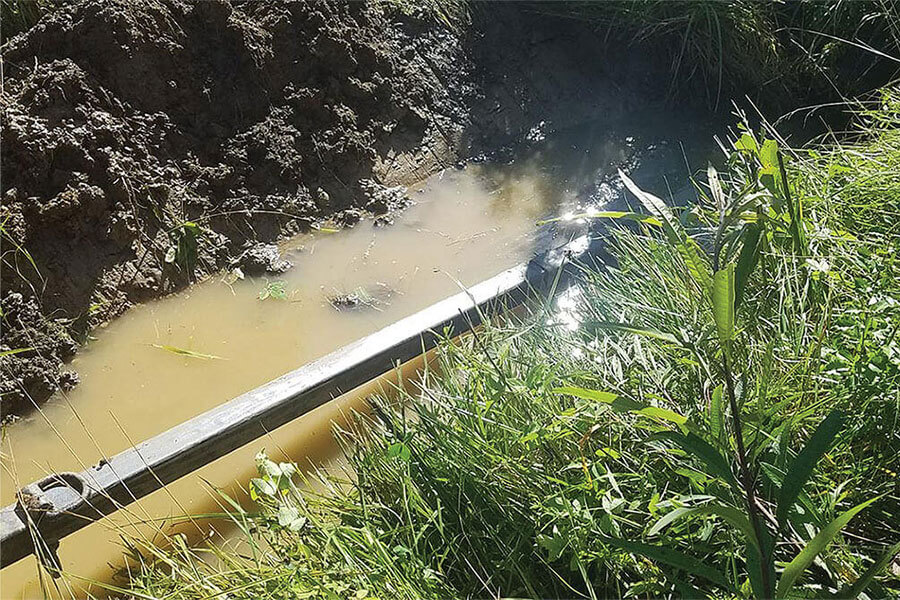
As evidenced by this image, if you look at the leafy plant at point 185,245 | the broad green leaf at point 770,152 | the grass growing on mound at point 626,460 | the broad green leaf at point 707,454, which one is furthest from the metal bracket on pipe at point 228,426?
the leafy plant at point 185,245

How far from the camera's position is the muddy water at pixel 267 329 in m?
2.97

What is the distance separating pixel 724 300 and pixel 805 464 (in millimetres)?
351

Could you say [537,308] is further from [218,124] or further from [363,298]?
[218,124]

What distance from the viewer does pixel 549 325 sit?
7.73 ft

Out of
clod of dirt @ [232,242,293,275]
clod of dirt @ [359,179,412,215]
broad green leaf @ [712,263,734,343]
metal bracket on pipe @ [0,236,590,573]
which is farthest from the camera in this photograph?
clod of dirt @ [359,179,412,215]

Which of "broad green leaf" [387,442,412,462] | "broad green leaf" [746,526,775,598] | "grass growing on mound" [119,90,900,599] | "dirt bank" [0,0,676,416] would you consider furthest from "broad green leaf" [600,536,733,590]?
"dirt bank" [0,0,676,416]

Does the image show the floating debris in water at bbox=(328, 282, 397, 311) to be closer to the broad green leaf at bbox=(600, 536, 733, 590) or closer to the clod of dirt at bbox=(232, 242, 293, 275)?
the clod of dirt at bbox=(232, 242, 293, 275)

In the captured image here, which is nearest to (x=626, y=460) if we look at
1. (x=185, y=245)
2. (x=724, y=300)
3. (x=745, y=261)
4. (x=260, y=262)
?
(x=745, y=261)

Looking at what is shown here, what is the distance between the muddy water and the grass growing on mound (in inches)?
30.4

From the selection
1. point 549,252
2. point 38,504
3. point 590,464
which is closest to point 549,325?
point 590,464

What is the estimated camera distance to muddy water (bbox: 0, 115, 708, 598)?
9.75 ft

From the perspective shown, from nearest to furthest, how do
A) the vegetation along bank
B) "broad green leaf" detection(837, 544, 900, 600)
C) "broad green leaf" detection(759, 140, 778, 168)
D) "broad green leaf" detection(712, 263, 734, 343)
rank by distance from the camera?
"broad green leaf" detection(712, 263, 734, 343), "broad green leaf" detection(837, 544, 900, 600), "broad green leaf" detection(759, 140, 778, 168), the vegetation along bank

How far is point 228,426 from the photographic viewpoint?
2619 mm

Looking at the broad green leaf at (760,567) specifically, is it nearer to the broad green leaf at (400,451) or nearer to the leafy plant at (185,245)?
the broad green leaf at (400,451)
